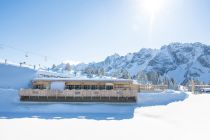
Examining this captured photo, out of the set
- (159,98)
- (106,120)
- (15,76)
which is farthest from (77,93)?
(15,76)

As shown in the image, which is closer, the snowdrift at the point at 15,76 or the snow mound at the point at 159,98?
the snow mound at the point at 159,98

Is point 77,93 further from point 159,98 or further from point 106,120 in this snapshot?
point 106,120

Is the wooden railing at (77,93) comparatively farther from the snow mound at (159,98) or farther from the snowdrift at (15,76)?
the snowdrift at (15,76)

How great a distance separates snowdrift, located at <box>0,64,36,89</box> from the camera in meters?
46.5

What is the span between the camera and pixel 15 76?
48.2 metres

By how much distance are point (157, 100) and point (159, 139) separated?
19.9 meters

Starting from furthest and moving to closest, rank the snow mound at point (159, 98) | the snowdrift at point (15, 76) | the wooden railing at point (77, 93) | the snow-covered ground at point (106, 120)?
the snowdrift at point (15, 76) → the wooden railing at point (77, 93) → the snow mound at point (159, 98) → the snow-covered ground at point (106, 120)

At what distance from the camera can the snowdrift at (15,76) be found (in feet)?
153

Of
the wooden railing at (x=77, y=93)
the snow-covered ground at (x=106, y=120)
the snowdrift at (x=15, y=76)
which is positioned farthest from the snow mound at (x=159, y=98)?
the snowdrift at (x=15, y=76)

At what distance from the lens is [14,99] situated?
35.6 m

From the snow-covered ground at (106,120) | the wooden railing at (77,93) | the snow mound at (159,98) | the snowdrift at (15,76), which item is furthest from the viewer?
the snowdrift at (15,76)

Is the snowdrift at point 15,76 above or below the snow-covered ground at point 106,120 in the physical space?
above

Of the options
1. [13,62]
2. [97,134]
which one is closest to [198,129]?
[97,134]

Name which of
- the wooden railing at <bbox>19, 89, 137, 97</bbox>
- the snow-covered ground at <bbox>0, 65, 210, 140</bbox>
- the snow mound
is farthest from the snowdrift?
the snow mound
